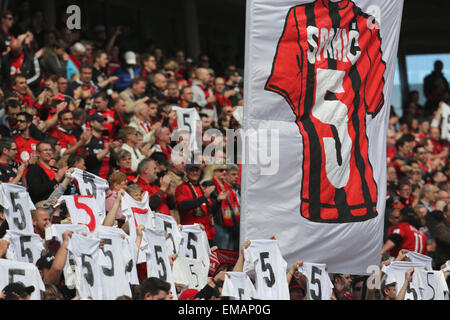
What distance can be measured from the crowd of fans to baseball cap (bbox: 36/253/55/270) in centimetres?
40

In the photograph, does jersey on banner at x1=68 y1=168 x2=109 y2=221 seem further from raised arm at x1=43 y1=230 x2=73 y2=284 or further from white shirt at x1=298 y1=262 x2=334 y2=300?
white shirt at x1=298 y1=262 x2=334 y2=300

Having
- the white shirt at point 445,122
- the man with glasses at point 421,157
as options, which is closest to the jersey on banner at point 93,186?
the man with glasses at point 421,157

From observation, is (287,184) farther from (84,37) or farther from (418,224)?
(84,37)

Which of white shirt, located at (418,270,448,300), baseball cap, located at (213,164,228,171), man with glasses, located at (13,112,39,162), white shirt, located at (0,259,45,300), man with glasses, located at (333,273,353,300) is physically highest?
man with glasses, located at (13,112,39,162)

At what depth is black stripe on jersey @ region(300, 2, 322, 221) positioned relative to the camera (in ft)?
25.9

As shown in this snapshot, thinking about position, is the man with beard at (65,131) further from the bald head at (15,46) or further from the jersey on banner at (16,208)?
the jersey on banner at (16,208)

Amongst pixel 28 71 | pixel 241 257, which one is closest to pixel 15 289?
pixel 241 257

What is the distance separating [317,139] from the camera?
7953mm

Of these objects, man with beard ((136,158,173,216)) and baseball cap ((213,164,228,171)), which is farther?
baseball cap ((213,164,228,171))

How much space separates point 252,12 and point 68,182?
2321 millimetres

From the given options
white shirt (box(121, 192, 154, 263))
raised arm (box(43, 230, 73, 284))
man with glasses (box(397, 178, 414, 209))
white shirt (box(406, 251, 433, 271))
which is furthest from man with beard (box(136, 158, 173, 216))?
man with glasses (box(397, 178, 414, 209))

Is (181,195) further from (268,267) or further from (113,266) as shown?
(113,266)

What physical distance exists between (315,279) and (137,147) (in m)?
3.53
